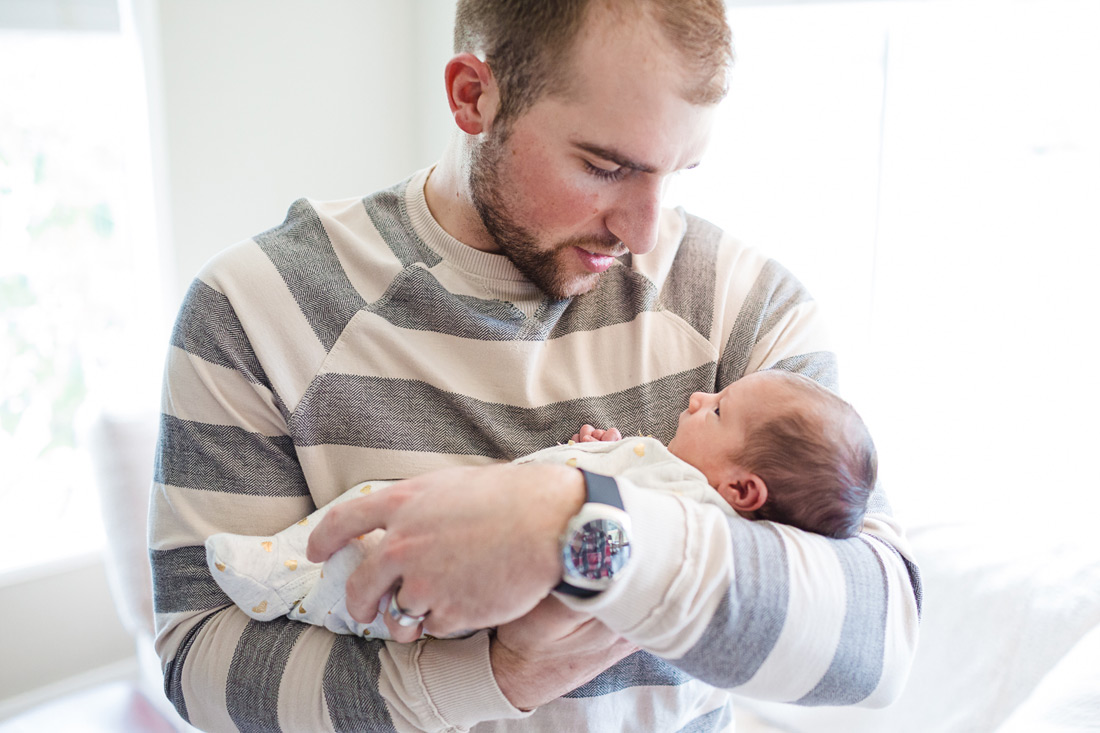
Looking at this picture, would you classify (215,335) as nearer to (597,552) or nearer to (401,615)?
(401,615)

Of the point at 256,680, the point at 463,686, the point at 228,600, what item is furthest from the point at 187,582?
the point at 463,686

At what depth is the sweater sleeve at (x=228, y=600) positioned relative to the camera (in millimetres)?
964

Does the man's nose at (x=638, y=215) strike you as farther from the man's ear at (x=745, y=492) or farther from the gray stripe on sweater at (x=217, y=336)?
the gray stripe on sweater at (x=217, y=336)

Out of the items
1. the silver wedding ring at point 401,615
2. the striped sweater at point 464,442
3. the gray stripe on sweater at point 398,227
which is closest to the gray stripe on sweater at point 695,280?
the striped sweater at point 464,442

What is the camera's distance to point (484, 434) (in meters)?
1.14

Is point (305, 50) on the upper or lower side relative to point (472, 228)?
upper

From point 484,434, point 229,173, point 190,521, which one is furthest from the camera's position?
point 229,173

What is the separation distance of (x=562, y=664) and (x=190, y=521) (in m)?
0.51

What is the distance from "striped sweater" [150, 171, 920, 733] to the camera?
33.0 inches

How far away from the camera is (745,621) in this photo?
2.66ft

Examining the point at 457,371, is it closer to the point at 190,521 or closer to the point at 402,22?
the point at 190,521

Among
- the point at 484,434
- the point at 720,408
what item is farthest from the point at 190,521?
the point at 720,408

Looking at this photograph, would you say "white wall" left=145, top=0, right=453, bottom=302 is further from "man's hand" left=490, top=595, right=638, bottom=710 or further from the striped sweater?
"man's hand" left=490, top=595, right=638, bottom=710

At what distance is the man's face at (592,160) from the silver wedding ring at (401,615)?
52 centimetres
